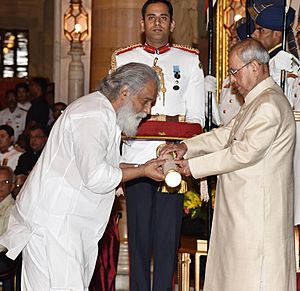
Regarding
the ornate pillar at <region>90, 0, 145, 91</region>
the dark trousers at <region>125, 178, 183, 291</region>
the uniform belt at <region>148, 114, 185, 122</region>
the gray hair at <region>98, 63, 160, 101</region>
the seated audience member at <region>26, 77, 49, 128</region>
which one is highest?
the ornate pillar at <region>90, 0, 145, 91</region>

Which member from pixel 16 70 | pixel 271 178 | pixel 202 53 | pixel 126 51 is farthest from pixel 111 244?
pixel 16 70

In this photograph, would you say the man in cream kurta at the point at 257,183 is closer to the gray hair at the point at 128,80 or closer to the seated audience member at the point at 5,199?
the gray hair at the point at 128,80

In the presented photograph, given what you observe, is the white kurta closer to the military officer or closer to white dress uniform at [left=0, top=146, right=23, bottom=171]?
the military officer

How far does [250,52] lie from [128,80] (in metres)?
0.71

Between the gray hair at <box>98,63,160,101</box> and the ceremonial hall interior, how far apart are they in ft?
3.82

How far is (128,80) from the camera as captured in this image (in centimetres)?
595

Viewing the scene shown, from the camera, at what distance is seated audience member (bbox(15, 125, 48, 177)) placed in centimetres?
1130

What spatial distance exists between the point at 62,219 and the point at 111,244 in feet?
5.93

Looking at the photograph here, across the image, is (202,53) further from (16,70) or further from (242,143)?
(242,143)

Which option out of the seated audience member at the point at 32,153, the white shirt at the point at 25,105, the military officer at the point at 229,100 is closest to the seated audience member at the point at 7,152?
the seated audience member at the point at 32,153

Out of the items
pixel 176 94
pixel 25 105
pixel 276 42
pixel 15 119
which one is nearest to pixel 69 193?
pixel 176 94

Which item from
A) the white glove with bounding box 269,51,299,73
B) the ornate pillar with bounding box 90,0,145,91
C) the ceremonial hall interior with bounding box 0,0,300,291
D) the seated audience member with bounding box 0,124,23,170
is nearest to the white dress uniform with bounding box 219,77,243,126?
the ceremonial hall interior with bounding box 0,0,300,291

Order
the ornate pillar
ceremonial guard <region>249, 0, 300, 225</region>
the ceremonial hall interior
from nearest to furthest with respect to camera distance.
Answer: ceremonial guard <region>249, 0, 300, 225</region>
the ceremonial hall interior
the ornate pillar

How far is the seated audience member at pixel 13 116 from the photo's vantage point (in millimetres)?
14516
